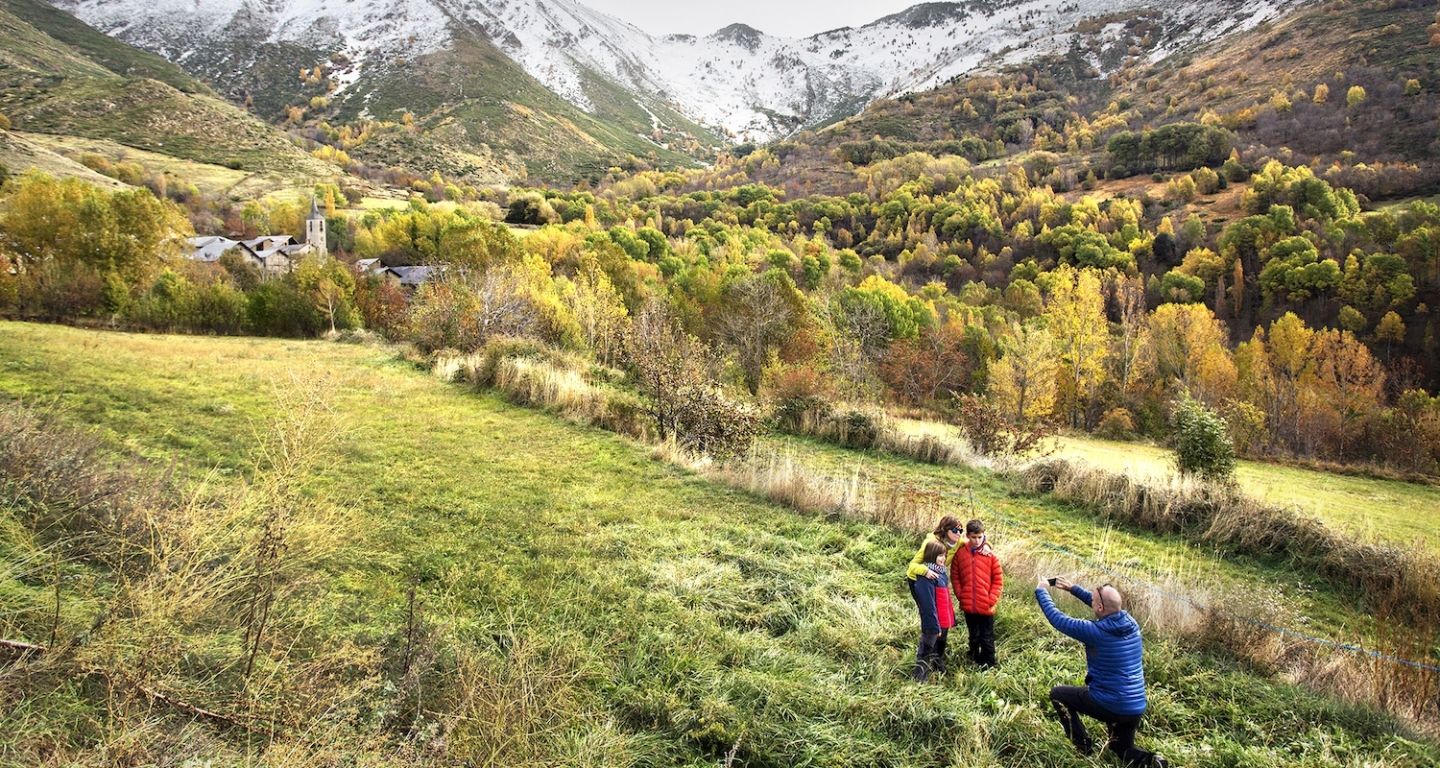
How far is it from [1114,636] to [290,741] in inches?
198

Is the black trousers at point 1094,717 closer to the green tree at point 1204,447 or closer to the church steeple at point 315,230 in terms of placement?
the green tree at point 1204,447

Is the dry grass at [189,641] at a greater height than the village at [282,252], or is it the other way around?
the village at [282,252]

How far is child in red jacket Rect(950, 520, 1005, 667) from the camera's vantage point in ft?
17.3

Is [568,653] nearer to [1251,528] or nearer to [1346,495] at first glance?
[1251,528]

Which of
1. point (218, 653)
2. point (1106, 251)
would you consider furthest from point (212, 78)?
point (218, 653)

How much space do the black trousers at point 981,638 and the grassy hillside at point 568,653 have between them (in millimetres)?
238

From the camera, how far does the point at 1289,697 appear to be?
496cm

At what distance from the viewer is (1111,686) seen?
4156 mm

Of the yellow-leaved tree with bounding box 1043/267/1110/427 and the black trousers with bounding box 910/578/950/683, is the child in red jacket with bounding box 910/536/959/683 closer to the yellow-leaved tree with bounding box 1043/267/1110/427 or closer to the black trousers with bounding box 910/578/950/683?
the black trousers with bounding box 910/578/950/683

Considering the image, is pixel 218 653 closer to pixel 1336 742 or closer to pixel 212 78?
pixel 1336 742

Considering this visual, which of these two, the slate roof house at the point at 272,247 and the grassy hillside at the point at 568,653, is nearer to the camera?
the grassy hillside at the point at 568,653

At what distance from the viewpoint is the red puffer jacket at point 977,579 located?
5277 millimetres

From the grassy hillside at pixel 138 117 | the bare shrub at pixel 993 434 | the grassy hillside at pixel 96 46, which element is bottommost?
the bare shrub at pixel 993 434

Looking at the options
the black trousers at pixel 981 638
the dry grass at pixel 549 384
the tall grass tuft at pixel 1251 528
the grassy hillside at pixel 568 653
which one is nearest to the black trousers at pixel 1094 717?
the grassy hillside at pixel 568 653
